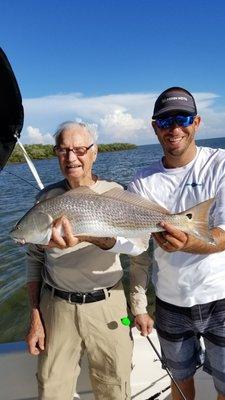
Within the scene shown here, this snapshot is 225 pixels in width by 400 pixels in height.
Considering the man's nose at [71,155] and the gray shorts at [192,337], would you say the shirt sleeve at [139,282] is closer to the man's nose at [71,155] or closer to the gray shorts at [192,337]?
the gray shorts at [192,337]

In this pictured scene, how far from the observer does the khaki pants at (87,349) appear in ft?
10.6

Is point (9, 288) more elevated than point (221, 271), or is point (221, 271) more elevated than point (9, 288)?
point (221, 271)

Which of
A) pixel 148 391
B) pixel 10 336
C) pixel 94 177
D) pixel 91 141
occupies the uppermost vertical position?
pixel 91 141

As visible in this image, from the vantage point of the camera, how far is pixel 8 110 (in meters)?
4.09

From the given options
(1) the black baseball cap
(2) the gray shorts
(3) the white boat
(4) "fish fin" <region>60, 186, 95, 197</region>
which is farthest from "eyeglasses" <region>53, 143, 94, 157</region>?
(3) the white boat

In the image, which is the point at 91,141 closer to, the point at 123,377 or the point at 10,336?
the point at 123,377

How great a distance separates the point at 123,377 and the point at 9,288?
21.1 ft

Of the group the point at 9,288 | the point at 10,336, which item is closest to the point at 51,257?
the point at 10,336

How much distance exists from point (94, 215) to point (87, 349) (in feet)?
3.74

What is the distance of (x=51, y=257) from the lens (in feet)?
10.8

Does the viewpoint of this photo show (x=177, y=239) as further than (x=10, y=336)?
No

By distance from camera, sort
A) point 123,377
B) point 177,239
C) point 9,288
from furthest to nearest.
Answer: point 9,288, point 123,377, point 177,239

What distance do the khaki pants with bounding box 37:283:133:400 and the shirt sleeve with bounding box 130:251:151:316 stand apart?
0.27 m

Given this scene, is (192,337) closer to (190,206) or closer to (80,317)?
(80,317)
